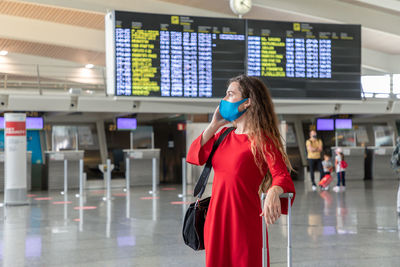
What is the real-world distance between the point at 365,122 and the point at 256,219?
801 inches

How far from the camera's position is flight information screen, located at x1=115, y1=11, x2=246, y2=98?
11.6m

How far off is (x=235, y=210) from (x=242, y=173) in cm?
18

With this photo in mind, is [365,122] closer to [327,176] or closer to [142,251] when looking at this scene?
[327,176]

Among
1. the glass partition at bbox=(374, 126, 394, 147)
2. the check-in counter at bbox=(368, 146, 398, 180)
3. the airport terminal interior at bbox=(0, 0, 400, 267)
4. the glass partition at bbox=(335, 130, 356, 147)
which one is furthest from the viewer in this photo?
the glass partition at bbox=(374, 126, 394, 147)

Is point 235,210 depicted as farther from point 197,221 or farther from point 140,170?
point 140,170

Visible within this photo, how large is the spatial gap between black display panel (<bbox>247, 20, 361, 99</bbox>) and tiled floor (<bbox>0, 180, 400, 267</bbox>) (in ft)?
8.96

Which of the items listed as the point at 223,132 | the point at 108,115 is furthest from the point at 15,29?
the point at 223,132

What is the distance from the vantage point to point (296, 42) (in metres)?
12.9

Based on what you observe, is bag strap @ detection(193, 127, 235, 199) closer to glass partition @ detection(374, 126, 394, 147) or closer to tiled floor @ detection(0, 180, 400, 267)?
tiled floor @ detection(0, 180, 400, 267)

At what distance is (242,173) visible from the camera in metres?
2.55

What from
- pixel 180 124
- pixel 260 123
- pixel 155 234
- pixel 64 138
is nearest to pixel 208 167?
pixel 260 123

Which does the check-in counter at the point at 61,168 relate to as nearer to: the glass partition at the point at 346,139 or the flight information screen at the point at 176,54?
the flight information screen at the point at 176,54

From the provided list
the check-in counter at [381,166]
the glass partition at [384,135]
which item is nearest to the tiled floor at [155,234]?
the check-in counter at [381,166]

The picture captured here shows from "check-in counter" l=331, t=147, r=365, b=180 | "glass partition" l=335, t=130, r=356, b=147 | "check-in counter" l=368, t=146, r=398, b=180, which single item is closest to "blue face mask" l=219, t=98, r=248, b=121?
"check-in counter" l=331, t=147, r=365, b=180
